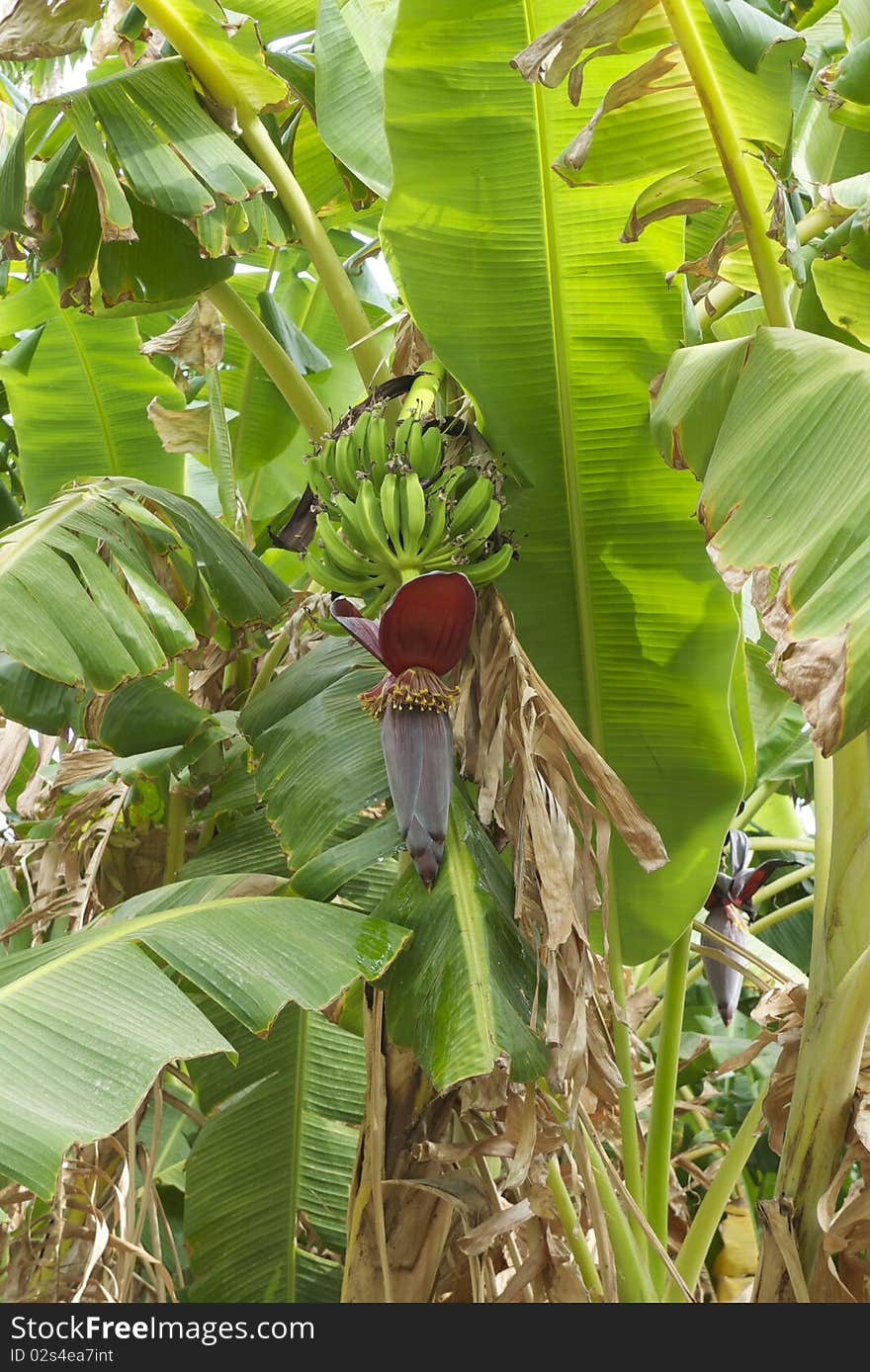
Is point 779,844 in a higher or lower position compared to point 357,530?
lower

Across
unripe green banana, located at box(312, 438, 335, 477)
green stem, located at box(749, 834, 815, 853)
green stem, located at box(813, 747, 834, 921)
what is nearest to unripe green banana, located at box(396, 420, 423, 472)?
unripe green banana, located at box(312, 438, 335, 477)

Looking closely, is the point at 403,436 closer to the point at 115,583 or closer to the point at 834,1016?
the point at 115,583

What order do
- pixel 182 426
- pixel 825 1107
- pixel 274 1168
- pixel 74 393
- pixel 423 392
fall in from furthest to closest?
pixel 74 393
pixel 182 426
pixel 274 1168
pixel 423 392
pixel 825 1107

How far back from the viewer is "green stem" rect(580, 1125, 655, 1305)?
1.20m

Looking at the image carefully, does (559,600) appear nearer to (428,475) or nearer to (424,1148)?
(428,475)

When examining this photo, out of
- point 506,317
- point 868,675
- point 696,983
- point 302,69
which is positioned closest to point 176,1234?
point 696,983

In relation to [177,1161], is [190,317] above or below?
above

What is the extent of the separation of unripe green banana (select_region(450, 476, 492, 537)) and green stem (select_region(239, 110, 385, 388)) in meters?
0.42

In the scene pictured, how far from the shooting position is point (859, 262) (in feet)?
3.46

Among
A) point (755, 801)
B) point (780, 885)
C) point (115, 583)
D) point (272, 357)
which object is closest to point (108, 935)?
point (115, 583)

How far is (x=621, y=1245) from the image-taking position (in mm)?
1205

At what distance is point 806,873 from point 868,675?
145cm

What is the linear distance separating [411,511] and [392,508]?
0.07 feet

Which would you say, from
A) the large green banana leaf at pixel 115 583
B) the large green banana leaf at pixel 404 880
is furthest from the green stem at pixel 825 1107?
the large green banana leaf at pixel 115 583
